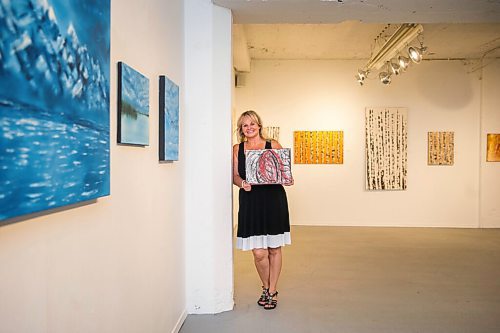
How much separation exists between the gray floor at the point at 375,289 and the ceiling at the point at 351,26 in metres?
2.32

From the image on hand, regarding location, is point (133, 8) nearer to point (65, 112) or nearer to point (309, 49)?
point (65, 112)

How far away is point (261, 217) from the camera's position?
2.92 meters

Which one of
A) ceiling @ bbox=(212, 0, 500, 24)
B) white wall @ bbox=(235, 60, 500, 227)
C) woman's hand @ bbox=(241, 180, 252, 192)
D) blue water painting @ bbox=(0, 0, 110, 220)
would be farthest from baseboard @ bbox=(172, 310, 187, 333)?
white wall @ bbox=(235, 60, 500, 227)

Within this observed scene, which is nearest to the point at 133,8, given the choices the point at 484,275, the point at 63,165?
the point at 63,165

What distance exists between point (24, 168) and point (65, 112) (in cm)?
23

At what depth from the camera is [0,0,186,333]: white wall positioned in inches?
40.8

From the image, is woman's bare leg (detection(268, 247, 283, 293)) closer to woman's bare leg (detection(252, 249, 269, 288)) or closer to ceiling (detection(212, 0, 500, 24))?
woman's bare leg (detection(252, 249, 269, 288))

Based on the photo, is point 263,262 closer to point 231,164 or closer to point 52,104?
point 231,164

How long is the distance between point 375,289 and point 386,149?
12.5ft

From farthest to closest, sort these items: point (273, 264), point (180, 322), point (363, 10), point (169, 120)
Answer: point (273, 264) → point (363, 10) → point (180, 322) → point (169, 120)

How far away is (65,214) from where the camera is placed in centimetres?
121

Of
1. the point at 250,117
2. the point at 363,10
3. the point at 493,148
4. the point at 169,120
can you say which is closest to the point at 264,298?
the point at 250,117

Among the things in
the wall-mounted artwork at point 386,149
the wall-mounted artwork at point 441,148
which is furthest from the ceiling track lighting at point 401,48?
the wall-mounted artwork at point 441,148

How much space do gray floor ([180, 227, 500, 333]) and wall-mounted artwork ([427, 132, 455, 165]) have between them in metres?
1.64
